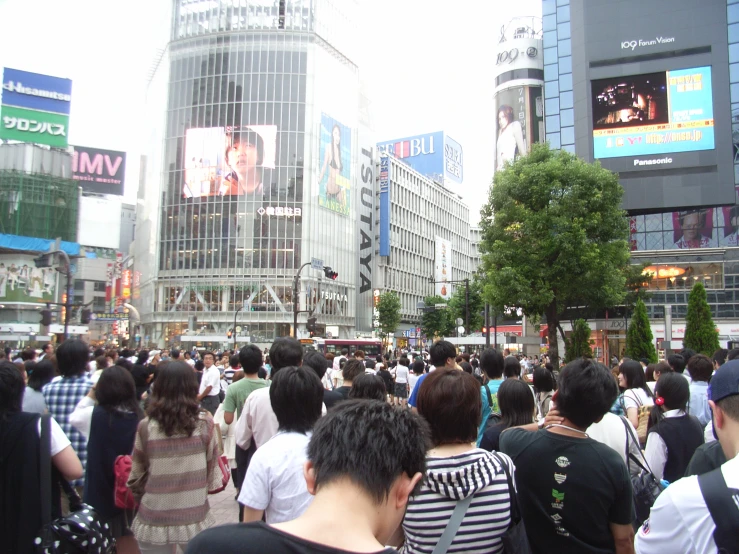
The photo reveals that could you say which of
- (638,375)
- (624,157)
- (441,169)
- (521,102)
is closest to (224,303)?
(521,102)

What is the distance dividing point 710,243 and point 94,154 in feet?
237

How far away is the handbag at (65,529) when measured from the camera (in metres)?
3.07

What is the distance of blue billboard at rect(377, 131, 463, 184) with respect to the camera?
104m

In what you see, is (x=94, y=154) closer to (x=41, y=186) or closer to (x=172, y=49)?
(x=41, y=186)

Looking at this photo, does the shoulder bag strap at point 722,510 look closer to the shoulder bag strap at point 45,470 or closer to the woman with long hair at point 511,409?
the woman with long hair at point 511,409

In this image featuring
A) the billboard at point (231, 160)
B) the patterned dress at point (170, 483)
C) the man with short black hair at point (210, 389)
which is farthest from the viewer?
the billboard at point (231, 160)

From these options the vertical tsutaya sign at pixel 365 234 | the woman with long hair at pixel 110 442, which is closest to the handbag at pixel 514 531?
the woman with long hair at pixel 110 442

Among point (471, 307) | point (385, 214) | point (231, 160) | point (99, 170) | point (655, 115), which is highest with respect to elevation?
point (99, 170)

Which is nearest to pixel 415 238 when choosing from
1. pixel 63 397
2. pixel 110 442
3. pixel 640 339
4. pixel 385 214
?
pixel 385 214

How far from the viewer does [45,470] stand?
127 inches

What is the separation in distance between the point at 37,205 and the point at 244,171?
76.3 ft

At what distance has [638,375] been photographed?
6465 millimetres

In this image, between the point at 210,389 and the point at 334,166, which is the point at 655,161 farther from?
the point at 334,166

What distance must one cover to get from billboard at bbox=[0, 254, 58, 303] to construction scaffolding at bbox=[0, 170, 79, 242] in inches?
117
